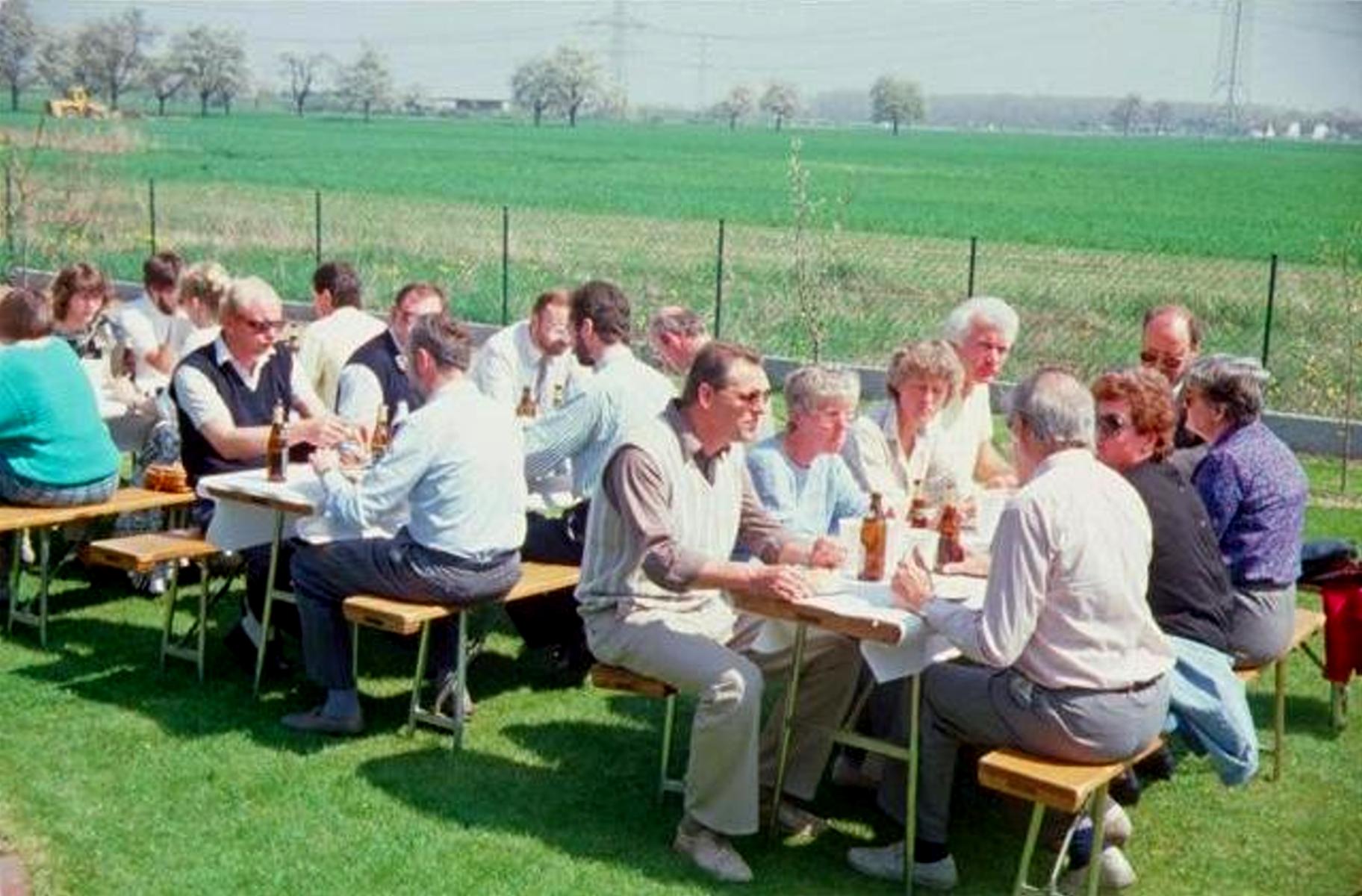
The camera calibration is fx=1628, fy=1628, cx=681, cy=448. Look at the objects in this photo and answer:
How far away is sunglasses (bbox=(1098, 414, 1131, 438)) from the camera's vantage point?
4.40 m

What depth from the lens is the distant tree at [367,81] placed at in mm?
100875

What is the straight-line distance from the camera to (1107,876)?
4.32m

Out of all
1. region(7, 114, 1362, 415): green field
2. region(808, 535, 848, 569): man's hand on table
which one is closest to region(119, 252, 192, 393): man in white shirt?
region(808, 535, 848, 569): man's hand on table

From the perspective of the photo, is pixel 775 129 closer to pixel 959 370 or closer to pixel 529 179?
pixel 529 179

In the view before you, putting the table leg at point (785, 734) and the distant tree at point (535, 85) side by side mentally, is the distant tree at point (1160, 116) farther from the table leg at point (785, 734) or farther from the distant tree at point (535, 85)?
the table leg at point (785, 734)

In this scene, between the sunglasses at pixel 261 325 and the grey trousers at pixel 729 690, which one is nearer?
the grey trousers at pixel 729 690

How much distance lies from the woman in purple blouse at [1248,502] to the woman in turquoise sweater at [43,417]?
13.0ft

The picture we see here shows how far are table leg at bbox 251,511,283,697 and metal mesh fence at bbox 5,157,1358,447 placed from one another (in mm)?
7278

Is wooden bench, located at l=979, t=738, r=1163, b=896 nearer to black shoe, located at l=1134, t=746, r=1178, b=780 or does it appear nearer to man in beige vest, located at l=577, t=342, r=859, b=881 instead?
man in beige vest, located at l=577, t=342, r=859, b=881

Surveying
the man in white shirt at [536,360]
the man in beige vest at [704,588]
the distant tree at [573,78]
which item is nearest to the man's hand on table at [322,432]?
the man in white shirt at [536,360]

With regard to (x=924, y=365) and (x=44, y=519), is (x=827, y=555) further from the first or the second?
(x=44, y=519)

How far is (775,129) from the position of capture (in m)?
117

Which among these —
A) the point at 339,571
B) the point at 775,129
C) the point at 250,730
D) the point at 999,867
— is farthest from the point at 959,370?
the point at 775,129

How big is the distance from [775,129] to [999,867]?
114918mm
